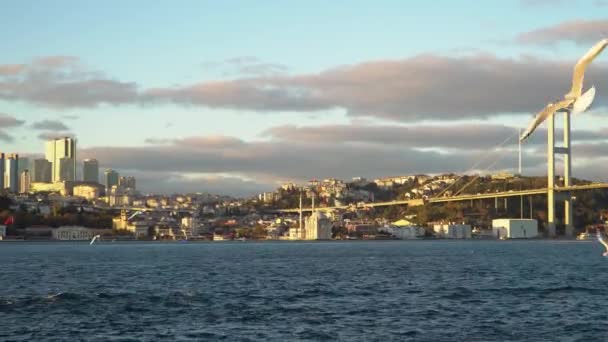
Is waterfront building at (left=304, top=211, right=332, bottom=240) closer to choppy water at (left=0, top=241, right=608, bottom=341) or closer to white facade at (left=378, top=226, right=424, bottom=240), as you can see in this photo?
white facade at (left=378, top=226, right=424, bottom=240)

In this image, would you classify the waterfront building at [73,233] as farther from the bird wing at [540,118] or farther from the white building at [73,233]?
the bird wing at [540,118]

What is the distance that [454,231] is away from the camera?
534 ft

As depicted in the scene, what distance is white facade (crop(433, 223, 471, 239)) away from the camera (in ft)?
528

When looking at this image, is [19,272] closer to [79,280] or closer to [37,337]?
[79,280]

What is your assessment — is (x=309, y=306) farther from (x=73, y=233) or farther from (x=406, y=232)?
(x=73, y=233)

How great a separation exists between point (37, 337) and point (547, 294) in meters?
18.0

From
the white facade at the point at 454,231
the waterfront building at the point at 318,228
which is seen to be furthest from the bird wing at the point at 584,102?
the waterfront building at the point at 318,228

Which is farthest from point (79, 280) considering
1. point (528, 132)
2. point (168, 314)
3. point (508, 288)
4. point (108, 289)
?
point (528, 132)

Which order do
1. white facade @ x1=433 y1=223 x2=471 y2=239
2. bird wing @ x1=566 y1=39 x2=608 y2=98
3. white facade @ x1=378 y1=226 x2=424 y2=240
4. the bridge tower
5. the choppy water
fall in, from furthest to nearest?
white facade @ x1=378 y1=226 x2=424 y2=240 < white facade @ x1=433 y1=223 x2=471 y2=239 < the bridge tower < bird wing @ x1=566 y1=39 x2=608 y2=98 < the choppy water

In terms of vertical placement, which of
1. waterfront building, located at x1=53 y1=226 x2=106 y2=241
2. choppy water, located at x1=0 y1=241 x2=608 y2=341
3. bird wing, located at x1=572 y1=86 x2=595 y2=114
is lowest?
waterfront building, located at x1=53 y1=226 x2=106 y2=241

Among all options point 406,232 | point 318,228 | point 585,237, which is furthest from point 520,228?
point 318,228

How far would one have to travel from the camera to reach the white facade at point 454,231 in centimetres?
16088

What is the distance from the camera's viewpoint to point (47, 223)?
566 ft

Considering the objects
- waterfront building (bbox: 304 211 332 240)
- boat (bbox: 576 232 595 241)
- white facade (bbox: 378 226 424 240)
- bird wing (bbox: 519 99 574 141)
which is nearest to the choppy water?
bird wing (bbox: 519 99 574 141)
